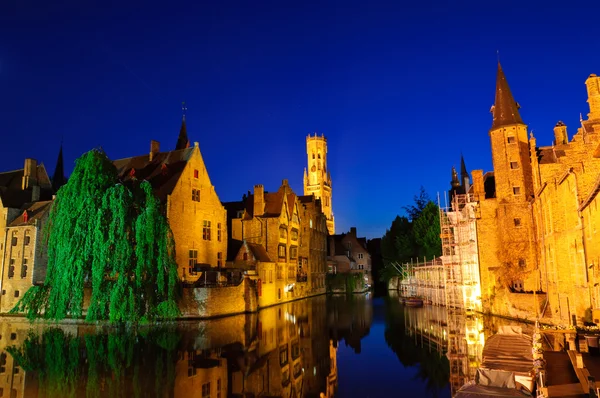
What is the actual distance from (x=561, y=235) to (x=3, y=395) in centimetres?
2854

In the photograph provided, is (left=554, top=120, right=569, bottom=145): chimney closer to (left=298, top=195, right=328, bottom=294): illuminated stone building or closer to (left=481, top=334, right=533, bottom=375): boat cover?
(left=481, top=334, right=533, bottom=375): boat cover

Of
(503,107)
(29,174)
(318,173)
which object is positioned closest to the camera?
(503,107)

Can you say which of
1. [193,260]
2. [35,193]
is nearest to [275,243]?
[193,260]

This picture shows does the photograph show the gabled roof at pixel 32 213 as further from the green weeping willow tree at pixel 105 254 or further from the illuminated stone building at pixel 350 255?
the illuminated stone building at pixel 350 255

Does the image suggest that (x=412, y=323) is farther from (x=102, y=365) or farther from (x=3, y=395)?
(x=3, y=395)

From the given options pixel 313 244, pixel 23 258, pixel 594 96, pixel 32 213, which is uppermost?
pixel 594 96

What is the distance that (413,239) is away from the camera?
6650cm

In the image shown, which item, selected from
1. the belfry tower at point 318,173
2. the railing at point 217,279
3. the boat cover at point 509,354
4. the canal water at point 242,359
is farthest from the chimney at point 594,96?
the belfry tower at point 318,173

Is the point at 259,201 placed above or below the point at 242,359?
above

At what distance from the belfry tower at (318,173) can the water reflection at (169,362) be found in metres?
100

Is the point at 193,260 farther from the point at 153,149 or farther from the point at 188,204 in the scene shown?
the point at 153,149

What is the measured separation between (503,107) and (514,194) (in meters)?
7.70

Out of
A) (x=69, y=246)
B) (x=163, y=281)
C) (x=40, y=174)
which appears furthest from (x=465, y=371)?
(x=40, y=174)

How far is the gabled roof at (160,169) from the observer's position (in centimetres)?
3862
